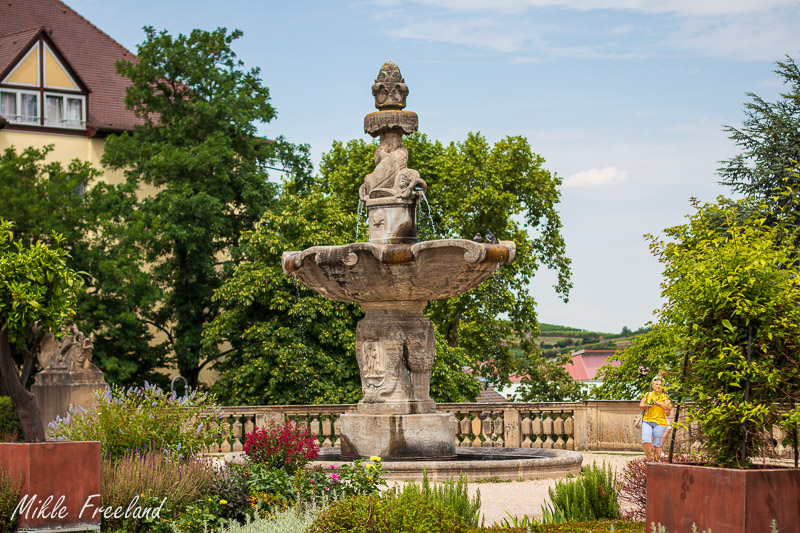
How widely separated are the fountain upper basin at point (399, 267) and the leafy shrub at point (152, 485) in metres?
4.09

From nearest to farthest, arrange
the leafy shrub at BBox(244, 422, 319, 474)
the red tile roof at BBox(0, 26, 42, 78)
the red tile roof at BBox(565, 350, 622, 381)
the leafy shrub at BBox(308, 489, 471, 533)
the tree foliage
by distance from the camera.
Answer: the leafy shrub at BBox(308, 489, 471, 533) < the leafy shrub at BBox(244, 422, 319, 474) < the tree foliage < the red tile roof at BBox(0, 26, 42, 78) < the red tile roof at BBox(565, 350, 622, 381)

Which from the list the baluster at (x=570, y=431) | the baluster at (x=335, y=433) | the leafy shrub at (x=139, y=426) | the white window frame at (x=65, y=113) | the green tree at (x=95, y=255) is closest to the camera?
the leafy shrub at (x=139, y=426)

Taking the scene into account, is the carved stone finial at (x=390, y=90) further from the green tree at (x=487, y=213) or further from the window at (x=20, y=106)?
the window at (x=20, y=106)

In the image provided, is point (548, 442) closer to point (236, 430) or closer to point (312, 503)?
point (236, 430)

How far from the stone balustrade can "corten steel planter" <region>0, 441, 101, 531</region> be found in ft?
33.2

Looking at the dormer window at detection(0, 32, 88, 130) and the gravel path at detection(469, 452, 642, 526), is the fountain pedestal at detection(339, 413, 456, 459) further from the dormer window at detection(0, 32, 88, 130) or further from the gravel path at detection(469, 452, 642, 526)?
the dormer window at detection(0, 32, 88, 130)

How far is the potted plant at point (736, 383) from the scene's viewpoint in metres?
6.60

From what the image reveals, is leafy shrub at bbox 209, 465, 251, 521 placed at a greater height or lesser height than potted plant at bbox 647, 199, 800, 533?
lesser

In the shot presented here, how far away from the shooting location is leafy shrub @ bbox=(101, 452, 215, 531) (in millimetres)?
9953

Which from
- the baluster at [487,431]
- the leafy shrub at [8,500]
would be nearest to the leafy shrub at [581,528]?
the leafy shrub at [8,500]

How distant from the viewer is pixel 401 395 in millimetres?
14953

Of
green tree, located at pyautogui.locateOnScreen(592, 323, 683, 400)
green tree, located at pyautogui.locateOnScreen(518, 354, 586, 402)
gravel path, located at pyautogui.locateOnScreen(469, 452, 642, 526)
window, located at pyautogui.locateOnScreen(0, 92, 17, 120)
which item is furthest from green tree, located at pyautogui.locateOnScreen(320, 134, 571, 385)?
gravel path, located at pyautogui.locateOnScreen(469, 452, 642, 526)

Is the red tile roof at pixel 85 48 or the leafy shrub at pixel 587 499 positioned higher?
the red tile roof at pixel 85 48

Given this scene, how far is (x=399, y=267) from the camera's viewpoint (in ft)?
46.0
